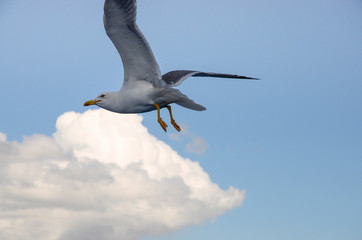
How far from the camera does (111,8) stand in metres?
16.8

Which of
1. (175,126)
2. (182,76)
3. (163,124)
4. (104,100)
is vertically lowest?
(163,124)

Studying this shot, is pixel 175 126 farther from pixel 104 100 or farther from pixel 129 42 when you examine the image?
pixel 129 42

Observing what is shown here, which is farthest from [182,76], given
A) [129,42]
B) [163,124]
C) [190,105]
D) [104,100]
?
[104,100]

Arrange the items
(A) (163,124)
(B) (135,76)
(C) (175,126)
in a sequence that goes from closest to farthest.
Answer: (B) (135,76)
(A) (163,124)
(C) (175,126)

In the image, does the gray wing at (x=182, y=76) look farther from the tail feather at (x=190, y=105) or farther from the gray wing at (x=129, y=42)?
the gray wing at (x=129, y=42)

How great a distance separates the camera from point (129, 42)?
17.5m

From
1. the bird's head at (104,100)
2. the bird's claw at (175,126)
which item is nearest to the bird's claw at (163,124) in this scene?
the bird's claw at (175,126)

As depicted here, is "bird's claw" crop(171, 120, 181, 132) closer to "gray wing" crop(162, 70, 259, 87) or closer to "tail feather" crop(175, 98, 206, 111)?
"tail feather" crop(175, 98, 206, 111)

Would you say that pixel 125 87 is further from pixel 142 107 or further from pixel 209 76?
pixel 209 76

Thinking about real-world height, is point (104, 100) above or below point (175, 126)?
above

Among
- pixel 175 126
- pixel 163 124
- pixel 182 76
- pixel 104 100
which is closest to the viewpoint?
pixel 163 124

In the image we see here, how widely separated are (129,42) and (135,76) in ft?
4.51

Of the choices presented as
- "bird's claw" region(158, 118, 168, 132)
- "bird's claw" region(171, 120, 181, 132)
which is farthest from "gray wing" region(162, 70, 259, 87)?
"bird's claw" region(171, 120, 181, 132)

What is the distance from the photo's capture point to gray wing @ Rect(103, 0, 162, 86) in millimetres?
16828
